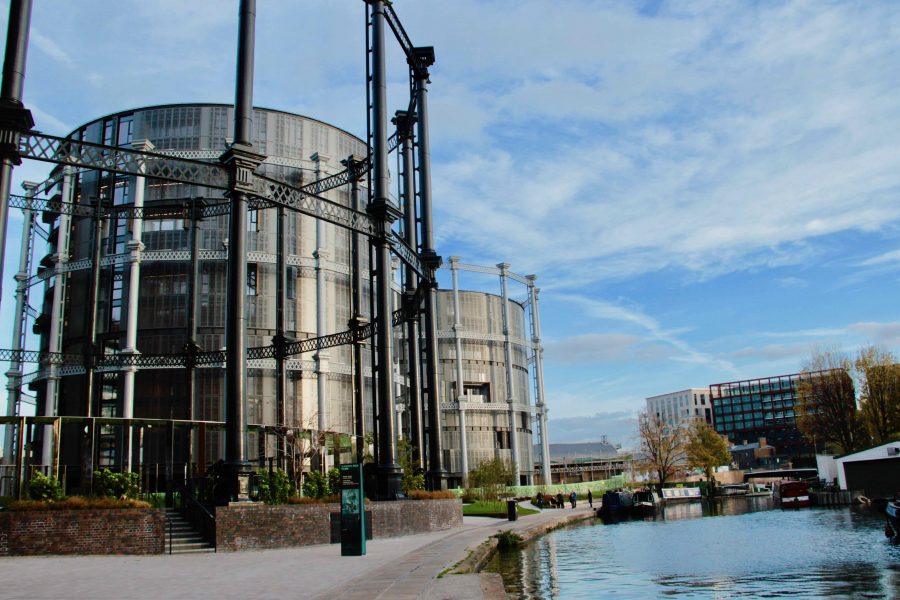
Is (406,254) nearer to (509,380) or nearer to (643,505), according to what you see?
(643,505)

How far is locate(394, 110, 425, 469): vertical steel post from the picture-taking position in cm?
3391

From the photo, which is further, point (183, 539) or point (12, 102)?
point (183, 539)

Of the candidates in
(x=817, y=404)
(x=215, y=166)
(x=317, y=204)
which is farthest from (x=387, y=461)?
(x=817, y=404)

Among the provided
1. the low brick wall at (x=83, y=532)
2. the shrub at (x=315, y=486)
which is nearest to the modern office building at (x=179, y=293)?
the shrub at (x=315, y=486)

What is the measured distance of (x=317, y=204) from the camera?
28.0 meters

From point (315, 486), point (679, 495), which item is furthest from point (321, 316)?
point (679, 495)

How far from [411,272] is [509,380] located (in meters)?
60.1

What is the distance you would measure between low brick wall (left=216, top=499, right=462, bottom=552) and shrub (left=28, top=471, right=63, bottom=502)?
499 cm

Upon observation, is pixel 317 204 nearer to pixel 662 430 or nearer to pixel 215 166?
pixel 215 166

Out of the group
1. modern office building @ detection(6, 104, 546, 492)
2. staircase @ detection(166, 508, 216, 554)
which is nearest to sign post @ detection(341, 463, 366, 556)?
staircase @ detection(166, 508, 216, 554)

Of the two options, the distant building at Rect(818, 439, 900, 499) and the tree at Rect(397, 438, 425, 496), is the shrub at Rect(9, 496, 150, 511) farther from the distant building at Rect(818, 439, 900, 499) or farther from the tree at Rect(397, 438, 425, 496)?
the distant building at Rect(818, 439, 900, 499)

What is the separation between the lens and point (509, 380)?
312 feet

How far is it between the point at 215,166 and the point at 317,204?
4.68m

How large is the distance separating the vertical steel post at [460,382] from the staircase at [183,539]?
6459 cm
